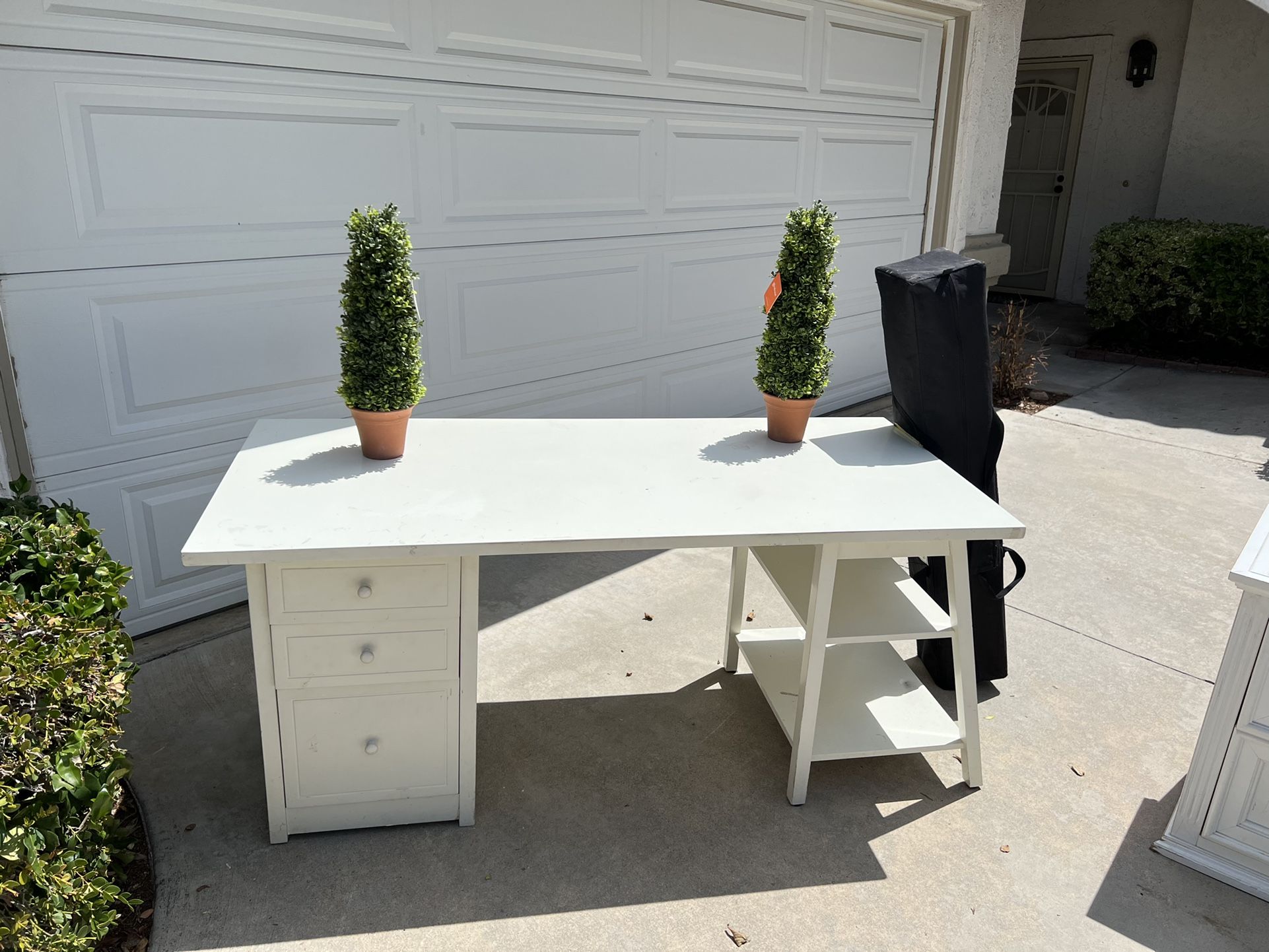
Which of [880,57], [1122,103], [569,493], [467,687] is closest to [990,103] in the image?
[880,57]

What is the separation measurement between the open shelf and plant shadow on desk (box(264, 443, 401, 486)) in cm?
112

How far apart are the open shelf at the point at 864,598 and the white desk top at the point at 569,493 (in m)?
0.28

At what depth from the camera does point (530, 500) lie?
2.29 metres

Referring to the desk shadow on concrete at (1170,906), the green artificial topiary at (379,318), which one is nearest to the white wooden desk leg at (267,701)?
the green artificial topiary at (379,318)

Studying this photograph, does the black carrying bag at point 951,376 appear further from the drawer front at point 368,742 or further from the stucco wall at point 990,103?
the stucco wall at point 990,103

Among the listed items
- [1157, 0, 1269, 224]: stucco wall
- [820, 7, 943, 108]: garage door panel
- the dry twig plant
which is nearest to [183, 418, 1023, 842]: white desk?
[820, 7, 943, 108]: garage door panel

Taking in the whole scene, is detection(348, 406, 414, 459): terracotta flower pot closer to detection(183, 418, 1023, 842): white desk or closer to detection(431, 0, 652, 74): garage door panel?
detection(183, 418, 1023, 842): white desk

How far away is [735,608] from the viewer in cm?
314

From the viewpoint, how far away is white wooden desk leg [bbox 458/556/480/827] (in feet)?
7.30

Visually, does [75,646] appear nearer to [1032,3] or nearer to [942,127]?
[942,127]

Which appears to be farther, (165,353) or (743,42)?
(743,42)

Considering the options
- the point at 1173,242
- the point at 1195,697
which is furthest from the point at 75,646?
the point at 1173,242

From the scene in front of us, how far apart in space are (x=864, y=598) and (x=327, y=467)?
59.3 inches

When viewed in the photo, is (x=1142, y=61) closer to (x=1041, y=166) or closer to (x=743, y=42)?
(x=1041, y=166)
